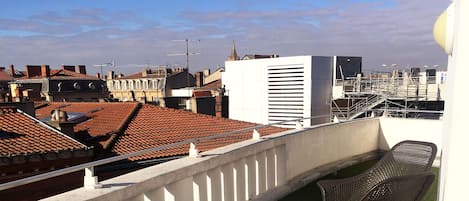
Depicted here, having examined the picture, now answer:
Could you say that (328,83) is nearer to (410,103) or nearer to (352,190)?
(410,103)

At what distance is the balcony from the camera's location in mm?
2195

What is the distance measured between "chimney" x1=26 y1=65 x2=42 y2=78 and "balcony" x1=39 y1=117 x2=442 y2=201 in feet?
160

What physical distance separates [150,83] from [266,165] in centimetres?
4852

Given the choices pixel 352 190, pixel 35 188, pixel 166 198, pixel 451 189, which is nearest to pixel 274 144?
pixel 352 190

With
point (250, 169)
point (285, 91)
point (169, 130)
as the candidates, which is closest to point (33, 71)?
point (285, 91)

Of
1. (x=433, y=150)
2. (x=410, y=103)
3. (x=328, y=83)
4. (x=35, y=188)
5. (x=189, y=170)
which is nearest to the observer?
(x=189, y=170)

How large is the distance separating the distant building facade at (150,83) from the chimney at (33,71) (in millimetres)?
11133

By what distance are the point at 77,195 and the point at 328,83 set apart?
21753mm

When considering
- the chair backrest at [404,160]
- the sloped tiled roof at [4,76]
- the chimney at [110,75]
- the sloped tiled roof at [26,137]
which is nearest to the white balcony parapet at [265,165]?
the chair backrest at [404,160]

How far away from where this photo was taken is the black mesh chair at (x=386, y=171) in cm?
286

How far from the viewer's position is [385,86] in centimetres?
2022

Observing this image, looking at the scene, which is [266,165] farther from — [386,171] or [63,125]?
[63,125]

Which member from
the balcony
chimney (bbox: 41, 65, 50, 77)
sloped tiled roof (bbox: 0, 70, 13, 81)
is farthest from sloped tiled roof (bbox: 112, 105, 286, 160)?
sloped tiled roof (bbox: 0, 70, 13, 81)

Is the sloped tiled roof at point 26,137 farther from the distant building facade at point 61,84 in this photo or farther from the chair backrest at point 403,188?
the distant building facade at point 61,84
